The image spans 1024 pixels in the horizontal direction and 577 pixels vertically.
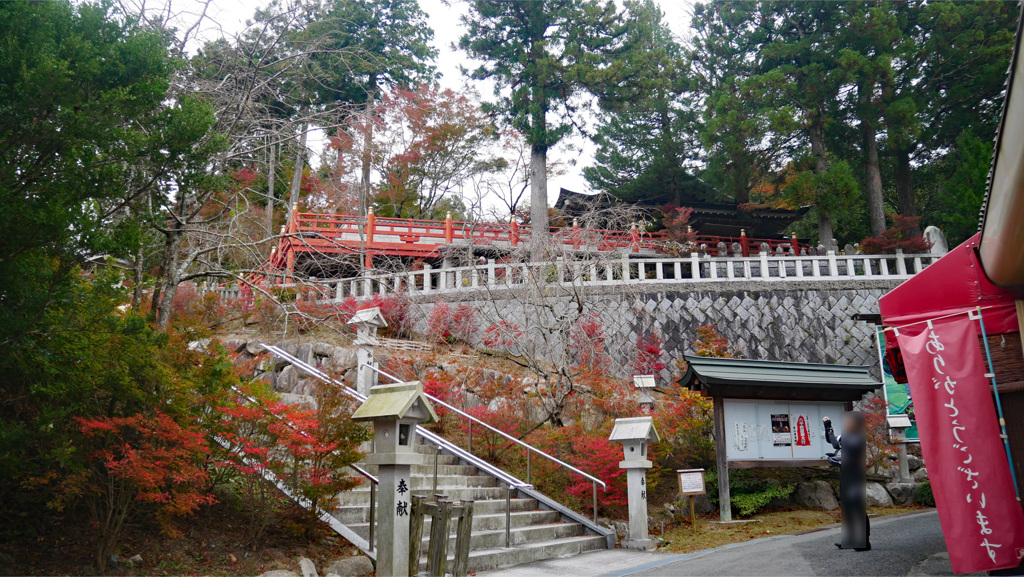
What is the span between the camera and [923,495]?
10891 millimetres

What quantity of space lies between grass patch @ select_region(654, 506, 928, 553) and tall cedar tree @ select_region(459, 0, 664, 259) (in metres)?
10.8

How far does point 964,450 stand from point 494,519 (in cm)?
493

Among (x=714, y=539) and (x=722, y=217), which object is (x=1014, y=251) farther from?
(x=722, y=217)

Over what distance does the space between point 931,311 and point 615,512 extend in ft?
18.0

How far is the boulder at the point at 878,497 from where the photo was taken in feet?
35.6

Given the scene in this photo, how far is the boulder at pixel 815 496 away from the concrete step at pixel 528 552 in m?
4.62

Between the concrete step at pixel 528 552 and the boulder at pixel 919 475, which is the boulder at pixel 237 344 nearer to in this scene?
the concrete step at pixel 528 552

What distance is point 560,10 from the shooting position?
1922 cm

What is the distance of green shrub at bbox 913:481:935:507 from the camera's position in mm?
10820

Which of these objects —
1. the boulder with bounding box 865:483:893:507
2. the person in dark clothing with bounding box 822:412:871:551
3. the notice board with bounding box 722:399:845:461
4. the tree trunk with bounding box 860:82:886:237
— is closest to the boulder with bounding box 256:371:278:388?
the notice board with bounding box 722:399:845:461

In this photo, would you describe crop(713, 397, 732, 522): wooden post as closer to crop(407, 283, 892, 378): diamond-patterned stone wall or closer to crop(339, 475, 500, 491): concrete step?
crop(339, 475, 500, 491): concrete step

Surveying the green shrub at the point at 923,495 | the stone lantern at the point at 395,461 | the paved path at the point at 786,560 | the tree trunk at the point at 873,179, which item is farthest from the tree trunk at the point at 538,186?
the stone lantern at the point at 395,461

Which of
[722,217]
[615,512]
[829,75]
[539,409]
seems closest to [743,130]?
[829,75]

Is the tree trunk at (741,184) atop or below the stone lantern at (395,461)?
atop
